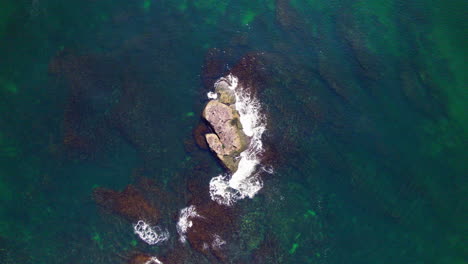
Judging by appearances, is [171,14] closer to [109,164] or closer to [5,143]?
[109,164]

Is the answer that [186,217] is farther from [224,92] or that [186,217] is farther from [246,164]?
[224,92]

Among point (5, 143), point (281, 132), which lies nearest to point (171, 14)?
point (281, 132)

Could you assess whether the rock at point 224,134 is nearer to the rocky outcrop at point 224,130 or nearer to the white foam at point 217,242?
the rocky outcrop at point 224,130

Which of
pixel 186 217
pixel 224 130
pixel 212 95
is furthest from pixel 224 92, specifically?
pixel 186 217

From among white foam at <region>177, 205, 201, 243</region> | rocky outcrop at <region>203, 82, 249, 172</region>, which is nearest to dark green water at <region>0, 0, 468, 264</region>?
white foam at <region>177, 205, 201, 243</region>

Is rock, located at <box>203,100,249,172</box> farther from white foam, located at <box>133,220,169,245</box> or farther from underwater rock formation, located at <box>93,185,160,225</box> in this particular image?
white foam, located at <box>133,220,169,245</box>

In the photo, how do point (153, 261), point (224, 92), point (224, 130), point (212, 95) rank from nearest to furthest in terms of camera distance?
point (224, 130) → point (224, 92) → point (212, 95) → point (153, 261)
